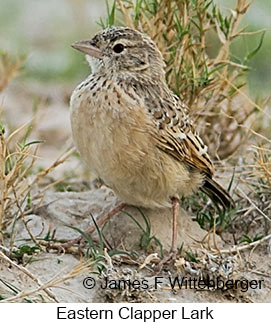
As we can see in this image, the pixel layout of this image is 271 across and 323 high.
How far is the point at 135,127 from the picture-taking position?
20.1 ft

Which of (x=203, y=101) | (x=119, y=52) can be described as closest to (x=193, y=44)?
(x=203, y=101)

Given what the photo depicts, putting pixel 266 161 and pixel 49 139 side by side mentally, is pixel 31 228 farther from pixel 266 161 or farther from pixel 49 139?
pixel 49 139

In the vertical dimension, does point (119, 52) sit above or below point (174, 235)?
above

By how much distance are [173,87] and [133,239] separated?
1193 millimetres

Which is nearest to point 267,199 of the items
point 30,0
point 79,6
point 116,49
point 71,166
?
point 116,49

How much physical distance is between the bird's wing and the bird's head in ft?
0.78

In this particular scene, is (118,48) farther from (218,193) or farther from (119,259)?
(119,259)

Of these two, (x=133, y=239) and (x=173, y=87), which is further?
(x=173, y=87)

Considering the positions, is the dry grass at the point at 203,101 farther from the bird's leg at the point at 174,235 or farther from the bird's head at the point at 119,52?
the bird's head at the point at 119,52

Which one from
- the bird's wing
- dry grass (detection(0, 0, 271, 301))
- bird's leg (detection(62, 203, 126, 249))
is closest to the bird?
the bird's wing

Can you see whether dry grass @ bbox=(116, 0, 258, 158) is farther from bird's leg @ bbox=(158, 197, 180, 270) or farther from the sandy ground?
the sandy ground

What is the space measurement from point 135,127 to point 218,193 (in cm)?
94

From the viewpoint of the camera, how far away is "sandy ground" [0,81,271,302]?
5.80 metres

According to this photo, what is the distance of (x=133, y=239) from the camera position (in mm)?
6441
